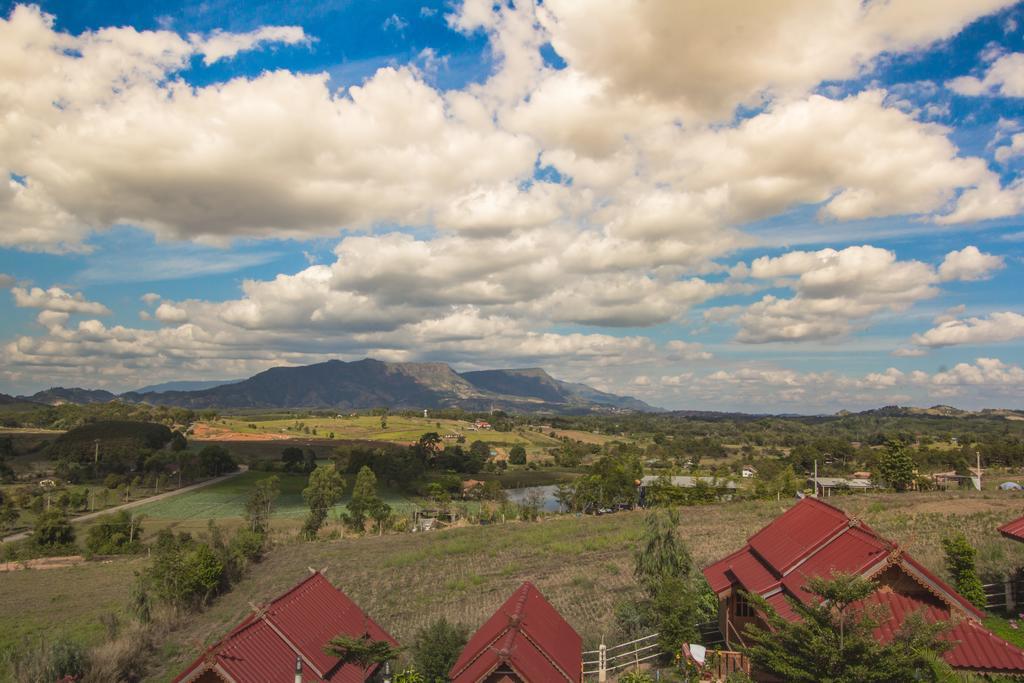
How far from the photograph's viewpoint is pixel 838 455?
130375 mm

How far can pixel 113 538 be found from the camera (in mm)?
66000

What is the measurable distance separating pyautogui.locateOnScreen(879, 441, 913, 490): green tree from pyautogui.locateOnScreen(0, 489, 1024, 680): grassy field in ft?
64.2

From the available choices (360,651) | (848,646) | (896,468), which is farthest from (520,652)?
(896,468)

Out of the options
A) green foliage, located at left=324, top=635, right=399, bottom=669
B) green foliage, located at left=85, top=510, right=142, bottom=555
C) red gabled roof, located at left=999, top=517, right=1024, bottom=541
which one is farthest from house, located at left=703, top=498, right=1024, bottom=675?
green foliage, located at left=85, top=510, right=142, bottom=555

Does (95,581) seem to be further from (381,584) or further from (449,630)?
(449,630)

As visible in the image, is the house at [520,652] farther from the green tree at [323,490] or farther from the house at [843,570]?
the green tree at [323,490]

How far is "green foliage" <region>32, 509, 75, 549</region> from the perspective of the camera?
64.9 m

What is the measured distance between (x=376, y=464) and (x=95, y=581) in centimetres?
6246

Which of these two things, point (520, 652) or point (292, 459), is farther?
point (292, 459)

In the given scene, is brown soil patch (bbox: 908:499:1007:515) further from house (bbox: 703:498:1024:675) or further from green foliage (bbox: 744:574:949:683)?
green foliage (bbox: 744:574:949:683)

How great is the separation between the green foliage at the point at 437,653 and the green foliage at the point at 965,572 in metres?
15.5

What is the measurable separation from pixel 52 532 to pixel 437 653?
68.4m

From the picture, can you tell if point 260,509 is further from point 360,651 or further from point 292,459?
point 360,651

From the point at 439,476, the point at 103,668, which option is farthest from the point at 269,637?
the point at 439,476
